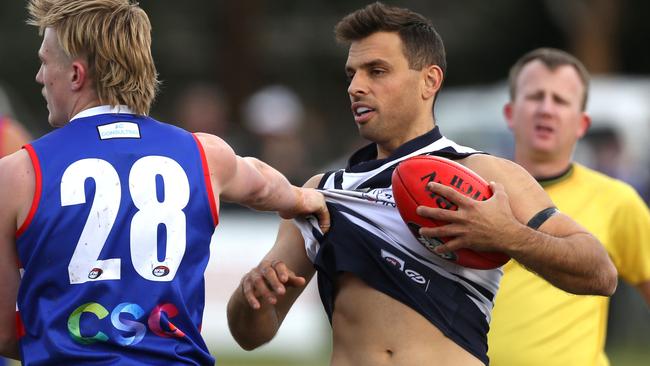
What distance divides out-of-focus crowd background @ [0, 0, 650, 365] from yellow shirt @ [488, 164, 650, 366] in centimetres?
620

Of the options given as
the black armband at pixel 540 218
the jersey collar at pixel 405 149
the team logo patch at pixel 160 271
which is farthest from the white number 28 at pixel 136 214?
the black armband at pixel 540 218

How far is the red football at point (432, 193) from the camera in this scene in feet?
14.9

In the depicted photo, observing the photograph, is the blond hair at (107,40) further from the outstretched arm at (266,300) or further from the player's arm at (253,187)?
the outstretched arm at (266,300)

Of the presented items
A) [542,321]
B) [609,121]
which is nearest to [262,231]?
[609,121]

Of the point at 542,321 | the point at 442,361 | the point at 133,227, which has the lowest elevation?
the point at 542,321

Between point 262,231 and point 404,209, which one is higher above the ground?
point 404,209

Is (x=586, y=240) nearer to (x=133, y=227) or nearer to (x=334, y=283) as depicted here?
(x=334, y=283)

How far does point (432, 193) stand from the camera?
14.8 ft

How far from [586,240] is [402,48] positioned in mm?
1088

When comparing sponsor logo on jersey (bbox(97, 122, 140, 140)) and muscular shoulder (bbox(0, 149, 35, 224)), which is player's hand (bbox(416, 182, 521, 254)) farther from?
muscular shoulder (bbox(0, 149, 35, 224))

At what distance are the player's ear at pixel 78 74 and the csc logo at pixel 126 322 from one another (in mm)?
759

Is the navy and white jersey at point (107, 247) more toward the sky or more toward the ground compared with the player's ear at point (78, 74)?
more toward the ground

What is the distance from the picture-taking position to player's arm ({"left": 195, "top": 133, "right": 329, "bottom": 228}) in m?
4.45

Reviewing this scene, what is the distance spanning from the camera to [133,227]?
4.18m
